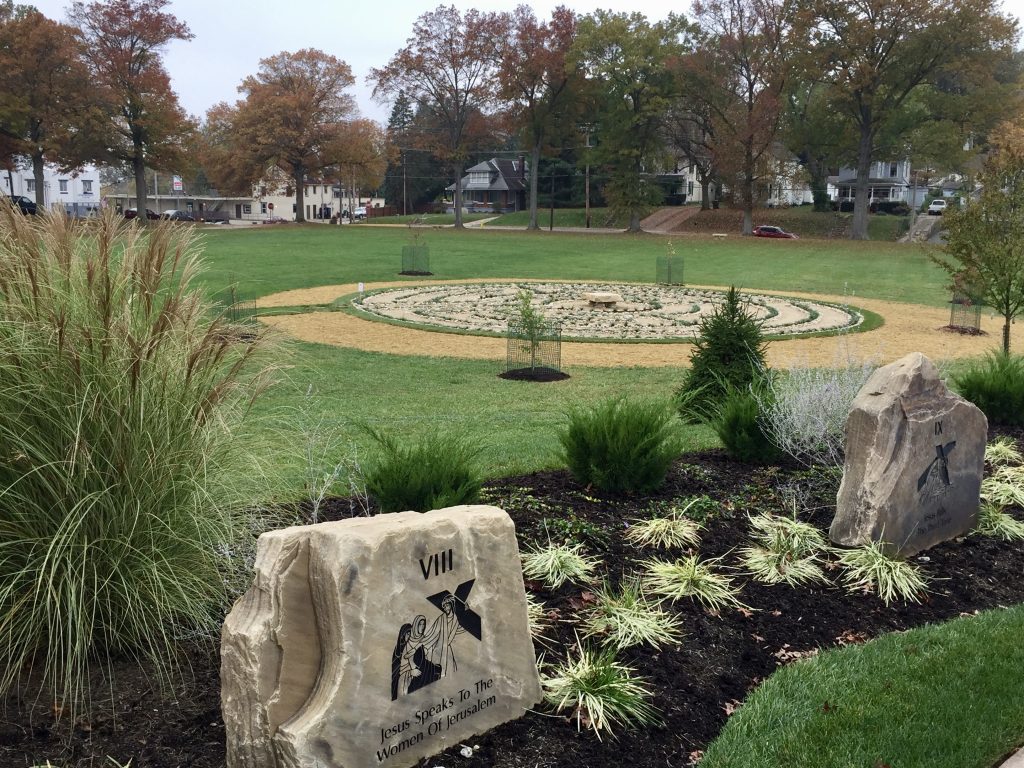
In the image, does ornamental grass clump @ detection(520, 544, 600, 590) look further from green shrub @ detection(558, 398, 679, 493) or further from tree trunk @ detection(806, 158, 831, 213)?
tree trunk @ detection(806, 158, 831, 213)

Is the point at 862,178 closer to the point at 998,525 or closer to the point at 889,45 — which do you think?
the point at 889,45

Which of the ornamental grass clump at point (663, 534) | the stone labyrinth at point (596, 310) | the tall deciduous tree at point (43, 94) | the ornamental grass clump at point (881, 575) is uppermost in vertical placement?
the tall deciduous tree at point (43, 94)

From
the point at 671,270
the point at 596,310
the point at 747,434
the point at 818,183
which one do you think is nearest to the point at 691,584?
the point at 747,434

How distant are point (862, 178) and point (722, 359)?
145 ft

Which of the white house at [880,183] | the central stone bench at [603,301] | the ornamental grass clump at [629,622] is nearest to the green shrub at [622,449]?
the ornamental grass clump at [629,622]

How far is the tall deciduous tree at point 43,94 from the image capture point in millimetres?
48062

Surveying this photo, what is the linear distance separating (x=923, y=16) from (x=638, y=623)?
47962 mm

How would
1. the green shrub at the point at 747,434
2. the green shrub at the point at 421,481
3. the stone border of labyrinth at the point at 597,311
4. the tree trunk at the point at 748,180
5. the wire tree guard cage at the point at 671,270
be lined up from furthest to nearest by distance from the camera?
the tree trunk at the point at 748,180 → the wire tree guard cage at the point at 671,270 → the stone border of labyrinth at the point at 597,311 → the green shrub at the point at 747,434 → the green shrub at the point at 421,481

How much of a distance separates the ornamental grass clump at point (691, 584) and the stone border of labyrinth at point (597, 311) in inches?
404

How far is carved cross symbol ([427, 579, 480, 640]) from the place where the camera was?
333 cm

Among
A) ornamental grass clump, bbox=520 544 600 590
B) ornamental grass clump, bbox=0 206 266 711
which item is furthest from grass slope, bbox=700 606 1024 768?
ornamental grass clump, bbox=0 206 266 711

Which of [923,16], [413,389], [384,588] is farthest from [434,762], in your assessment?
[923,16]

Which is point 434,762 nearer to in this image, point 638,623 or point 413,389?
point 638,623

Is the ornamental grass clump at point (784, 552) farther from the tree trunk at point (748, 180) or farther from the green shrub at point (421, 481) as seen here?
the tree trunk at point (748, 180)
